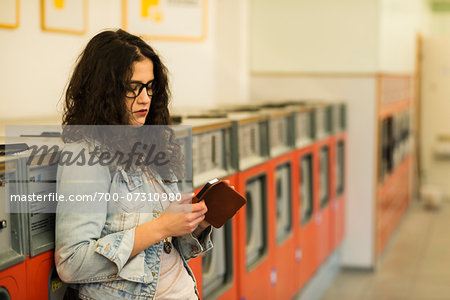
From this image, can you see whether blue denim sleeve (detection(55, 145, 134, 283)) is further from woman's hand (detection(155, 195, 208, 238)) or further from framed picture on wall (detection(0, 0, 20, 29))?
framed picture on wall (detection(0, 0, 20, 29))

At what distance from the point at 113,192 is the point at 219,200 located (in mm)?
319

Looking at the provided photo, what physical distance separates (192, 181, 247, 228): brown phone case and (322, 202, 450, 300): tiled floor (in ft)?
9.21

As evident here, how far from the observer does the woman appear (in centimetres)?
144

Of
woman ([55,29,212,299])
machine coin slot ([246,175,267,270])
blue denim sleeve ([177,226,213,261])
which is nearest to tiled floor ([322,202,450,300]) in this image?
machine coin slot ([246,175,267,270])

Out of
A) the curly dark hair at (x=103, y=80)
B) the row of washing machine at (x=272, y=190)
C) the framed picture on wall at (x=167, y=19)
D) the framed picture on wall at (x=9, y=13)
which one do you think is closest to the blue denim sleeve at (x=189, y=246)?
the curly dark hair at (x=103, y=80)

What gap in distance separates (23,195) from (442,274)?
410 centimetres

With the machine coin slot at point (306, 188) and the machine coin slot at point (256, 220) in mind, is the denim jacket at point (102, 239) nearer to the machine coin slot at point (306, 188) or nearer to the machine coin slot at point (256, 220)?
the machine coin slot at point (256, 220)

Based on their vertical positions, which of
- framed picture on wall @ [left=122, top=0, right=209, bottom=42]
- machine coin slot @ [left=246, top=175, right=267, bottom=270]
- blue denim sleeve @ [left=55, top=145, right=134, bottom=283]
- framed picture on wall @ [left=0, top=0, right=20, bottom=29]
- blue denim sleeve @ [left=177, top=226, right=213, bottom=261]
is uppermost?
framed picture on wall @ [left=122, top=0, right=209, bottom=42]

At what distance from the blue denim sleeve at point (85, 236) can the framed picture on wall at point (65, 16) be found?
1535 millimetres

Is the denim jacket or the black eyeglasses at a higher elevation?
the black eyeglasses

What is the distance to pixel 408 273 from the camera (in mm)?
4832

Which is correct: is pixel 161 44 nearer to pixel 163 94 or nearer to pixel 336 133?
pixel 336 133

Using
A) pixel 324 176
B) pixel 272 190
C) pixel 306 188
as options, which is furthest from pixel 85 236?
pixel 324 176

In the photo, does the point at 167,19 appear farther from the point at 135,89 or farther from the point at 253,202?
the point at 135,89
